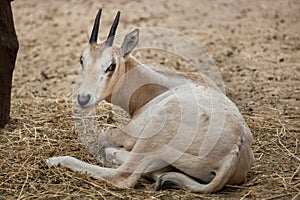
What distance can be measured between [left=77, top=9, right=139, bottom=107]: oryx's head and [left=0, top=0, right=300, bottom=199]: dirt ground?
62 centimetres

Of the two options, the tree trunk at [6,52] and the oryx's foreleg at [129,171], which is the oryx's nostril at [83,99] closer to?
the oryx's foreleg at [129,171]

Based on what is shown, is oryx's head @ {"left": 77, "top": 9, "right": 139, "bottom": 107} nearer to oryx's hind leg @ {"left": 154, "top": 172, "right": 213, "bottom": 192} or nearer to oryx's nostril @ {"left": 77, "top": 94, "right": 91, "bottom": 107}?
oryx's nostril @ {"left": 77, "top": 94, "right": 91, "bottom": 107}

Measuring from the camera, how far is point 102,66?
5070mm

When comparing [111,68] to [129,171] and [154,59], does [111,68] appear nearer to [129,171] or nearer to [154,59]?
[129,171]

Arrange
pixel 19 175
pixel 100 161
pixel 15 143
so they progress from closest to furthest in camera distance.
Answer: pixel 19 175 < pixel 100 161 < pixel 15 143

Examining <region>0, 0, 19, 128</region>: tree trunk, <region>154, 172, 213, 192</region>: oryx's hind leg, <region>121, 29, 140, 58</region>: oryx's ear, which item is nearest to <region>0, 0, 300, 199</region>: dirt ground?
<region>154, 172, 213, 192</region>: oryx's hind leg

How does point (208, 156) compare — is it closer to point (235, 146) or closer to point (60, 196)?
point (235, 146)

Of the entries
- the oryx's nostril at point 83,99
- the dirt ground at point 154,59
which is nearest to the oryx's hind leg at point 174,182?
the dirt ground at point 154,59

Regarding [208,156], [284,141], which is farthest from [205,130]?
[284,141]

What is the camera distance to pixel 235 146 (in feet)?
14.8

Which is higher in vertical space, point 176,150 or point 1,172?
point 176,150

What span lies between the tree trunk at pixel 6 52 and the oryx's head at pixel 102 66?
107 cm

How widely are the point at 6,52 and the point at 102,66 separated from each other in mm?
1296

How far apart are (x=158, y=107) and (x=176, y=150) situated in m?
0.52
